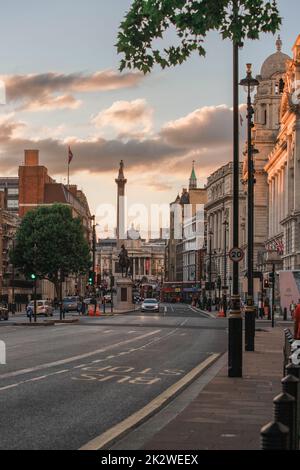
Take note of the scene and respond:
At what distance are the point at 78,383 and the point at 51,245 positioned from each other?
314ft

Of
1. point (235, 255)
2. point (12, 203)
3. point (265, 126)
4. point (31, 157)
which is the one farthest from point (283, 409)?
point (12, 203)

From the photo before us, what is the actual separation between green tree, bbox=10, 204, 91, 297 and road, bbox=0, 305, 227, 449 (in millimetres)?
77048

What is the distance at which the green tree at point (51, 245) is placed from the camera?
374 feet

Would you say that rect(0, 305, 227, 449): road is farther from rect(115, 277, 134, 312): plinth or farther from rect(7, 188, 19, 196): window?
rect(7, 188, 19, 196): window

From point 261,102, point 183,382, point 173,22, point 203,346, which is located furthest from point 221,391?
point 261,102

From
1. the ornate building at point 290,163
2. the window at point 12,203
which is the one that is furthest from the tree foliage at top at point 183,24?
the window at point 12,203

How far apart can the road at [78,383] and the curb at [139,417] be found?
0.64ft

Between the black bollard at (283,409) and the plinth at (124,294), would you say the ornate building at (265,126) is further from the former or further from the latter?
the black bollard at (283,409)

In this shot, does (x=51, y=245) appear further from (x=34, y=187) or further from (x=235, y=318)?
(x=235, y=318)

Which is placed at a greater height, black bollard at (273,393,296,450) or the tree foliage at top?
the tree foliage at top

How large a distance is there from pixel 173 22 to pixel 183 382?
8.29m

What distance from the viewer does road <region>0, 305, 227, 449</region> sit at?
508 inches

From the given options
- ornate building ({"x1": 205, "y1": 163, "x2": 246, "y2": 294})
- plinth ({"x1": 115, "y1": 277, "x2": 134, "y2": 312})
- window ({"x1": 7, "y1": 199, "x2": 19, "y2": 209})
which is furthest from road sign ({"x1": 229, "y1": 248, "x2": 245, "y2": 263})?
window ({"x1": 7, "y1": 199, "x2": 19, "y2": 209})

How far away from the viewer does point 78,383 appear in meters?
19.8
